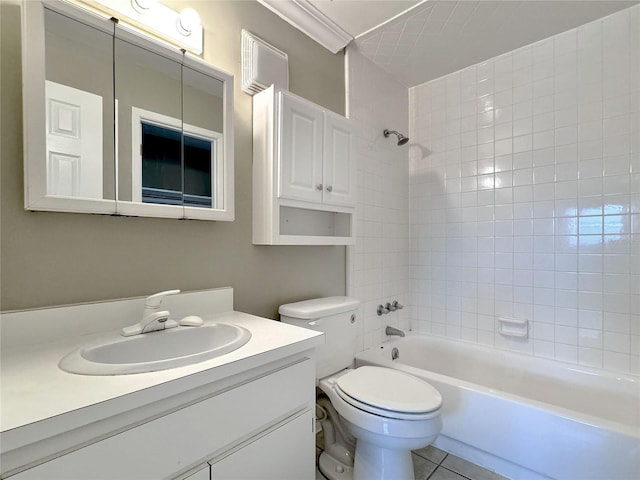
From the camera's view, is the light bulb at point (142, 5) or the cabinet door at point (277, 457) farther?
the light bulb at point (142, 5)

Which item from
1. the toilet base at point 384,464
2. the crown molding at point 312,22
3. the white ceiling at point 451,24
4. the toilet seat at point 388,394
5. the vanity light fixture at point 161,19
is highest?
the white ceiling at point 451,24

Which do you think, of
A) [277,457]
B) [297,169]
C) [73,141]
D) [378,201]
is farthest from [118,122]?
[378,201]

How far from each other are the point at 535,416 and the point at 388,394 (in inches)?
28.0

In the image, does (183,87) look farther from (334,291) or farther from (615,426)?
(615,426)

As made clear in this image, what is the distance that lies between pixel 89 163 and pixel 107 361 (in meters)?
0.62

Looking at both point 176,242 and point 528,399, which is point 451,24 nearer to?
point 176,242

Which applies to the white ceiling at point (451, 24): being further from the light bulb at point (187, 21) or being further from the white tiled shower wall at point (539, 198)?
the light bulb at point (187, 21)

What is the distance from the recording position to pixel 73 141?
3.13ft

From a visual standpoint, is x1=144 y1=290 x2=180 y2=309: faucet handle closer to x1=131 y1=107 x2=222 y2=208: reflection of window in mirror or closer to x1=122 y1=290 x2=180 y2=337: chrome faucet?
x1=122 y1=290 x2=180 y2=337: chrome faucet

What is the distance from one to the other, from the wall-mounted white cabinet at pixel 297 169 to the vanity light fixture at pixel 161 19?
347 mm

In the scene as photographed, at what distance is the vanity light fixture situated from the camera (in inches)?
42.4

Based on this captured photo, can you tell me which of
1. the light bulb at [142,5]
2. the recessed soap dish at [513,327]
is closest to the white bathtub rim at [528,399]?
the recessed soap dish at [513,327]

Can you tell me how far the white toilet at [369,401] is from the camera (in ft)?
3.84

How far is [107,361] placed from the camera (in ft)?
2.97
